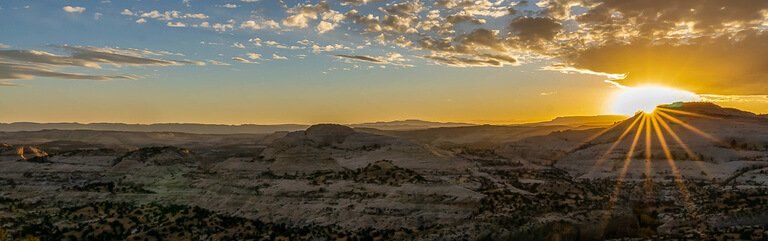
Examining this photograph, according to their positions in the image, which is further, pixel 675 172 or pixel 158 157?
pixel 675 172

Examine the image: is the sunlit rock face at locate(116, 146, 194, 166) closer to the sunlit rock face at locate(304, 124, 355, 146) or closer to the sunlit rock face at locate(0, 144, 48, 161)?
the sunlit rock face at locate(0, 144, 48, 161)

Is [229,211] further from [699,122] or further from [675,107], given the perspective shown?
[675,107]

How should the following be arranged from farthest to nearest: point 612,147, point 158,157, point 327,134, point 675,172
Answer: point 327,134, point 612,147, point 675,172, point 158,157

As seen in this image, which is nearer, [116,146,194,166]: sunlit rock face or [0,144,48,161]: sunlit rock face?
[116,146,194,166]: sunlit rock face

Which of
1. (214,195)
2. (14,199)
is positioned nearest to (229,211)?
(214,195)

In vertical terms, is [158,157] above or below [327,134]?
below

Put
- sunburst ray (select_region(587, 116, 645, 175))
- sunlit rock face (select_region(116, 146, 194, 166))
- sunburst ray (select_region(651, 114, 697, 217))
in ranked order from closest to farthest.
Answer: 1. sunburst ray (select_region(651, 114, 697, 217))
2. sunlit rock face (select_region(116, 146, 194, 166))
3. sunburst ray (select_region(587, 116, 645, 175))

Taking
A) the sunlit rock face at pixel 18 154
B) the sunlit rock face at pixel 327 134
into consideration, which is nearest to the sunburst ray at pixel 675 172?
the sunlit rock face at pixel 327 134

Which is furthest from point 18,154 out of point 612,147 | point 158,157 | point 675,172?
point 675,172

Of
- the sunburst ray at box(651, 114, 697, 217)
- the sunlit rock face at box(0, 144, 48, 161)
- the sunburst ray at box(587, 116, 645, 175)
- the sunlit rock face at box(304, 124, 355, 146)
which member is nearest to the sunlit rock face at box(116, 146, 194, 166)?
the sunlit rock face at box(0, 144, 48, 161)

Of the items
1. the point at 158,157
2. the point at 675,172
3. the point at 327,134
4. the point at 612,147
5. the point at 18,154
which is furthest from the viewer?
the point at 327,134

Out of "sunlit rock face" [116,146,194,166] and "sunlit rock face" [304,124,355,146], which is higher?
"sunlit rock face" [304,124,355,146]

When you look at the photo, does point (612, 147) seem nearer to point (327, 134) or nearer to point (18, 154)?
point (327, 134)
